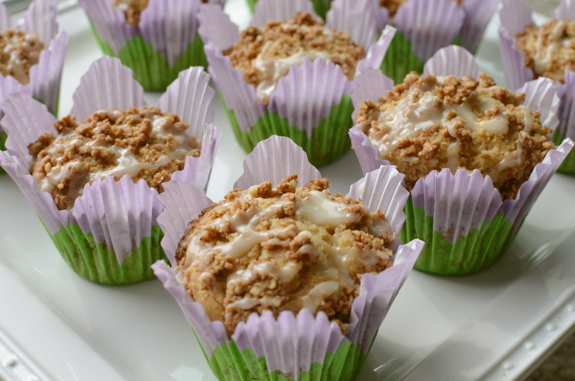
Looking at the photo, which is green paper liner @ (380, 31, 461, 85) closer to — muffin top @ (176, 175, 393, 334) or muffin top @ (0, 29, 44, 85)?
muffin top @ (176, 175, 393, 334)

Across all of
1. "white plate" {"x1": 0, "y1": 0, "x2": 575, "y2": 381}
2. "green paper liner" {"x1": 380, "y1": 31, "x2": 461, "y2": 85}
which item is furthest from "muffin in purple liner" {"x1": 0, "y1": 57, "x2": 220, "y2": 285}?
"green paper liner" {"x1": 380, "y1": 31, "x2": 461, "y2": 85}

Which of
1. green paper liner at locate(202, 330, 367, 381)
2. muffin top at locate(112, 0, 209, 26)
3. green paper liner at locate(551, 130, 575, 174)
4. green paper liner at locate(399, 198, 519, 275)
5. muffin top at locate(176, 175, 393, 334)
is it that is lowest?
green paper liner at locate(551, 130, 575, 174)

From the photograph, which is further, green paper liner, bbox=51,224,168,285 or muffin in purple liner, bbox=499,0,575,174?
muffin in purple liner, bbox=499,0,575,174

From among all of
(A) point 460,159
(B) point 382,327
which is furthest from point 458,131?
(B) point 382,327

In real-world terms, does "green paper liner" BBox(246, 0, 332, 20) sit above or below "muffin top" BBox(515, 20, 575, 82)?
above

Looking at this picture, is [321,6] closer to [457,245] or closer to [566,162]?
[566,162]

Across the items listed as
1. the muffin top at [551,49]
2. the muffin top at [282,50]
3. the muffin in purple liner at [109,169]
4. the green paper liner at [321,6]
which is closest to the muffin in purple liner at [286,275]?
the muffin in purple liner at [109,169]

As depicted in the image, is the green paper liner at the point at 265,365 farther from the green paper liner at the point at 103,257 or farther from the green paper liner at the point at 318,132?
the green paper liner at the point at 318,132
